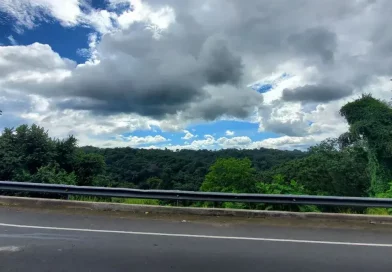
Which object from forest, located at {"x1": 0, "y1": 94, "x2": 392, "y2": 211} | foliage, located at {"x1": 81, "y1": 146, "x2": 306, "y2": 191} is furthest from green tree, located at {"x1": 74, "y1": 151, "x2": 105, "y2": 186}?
foliage, located at {"x1": 81, "y1": 146, "x2": 306, "y2": 191}

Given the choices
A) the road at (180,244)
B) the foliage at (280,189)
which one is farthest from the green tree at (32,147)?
the foliage at (280,189)

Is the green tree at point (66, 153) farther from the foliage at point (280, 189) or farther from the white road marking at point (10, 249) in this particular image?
the white road marking at point (10, 249)

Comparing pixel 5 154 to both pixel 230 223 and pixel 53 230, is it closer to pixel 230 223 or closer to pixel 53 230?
pixel 53 230

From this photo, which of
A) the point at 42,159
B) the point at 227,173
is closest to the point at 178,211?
the point at 42,159

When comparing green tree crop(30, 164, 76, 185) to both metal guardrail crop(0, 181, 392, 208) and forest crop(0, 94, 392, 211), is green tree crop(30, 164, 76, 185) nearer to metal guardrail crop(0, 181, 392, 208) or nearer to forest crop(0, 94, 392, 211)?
forest crop(0, 94, 392, 211)

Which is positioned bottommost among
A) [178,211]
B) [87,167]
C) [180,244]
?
[180,244]

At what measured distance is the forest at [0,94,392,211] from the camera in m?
22.2

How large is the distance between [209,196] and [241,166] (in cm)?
2523

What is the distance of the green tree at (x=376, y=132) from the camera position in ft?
110

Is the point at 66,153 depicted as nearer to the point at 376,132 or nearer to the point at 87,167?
the point at 87,167

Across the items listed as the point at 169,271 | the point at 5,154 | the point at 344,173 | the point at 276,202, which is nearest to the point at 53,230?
the point at 169,271

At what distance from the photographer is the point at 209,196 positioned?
905 cm

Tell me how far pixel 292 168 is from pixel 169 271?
47.6 meters

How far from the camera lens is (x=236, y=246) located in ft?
20.7
